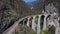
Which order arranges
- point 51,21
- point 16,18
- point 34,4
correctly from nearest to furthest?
point 16,18
point 34,4
point 51,21

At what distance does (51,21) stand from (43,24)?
339mm

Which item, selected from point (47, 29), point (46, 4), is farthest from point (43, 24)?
point (46, 4)

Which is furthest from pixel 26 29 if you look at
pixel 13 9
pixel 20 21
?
pixel 13 9

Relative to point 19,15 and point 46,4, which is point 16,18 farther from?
point 46,4

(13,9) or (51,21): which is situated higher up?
(13,9)

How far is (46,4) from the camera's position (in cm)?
480

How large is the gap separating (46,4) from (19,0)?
922mm

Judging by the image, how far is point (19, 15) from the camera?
13.6 feet

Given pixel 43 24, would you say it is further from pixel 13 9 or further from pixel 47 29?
pixel 13 9

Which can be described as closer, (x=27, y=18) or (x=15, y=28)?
(x=15, y=28)

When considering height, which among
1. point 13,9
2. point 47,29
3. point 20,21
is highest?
point 13,9

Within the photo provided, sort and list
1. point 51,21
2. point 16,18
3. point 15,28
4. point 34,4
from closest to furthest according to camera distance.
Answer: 1. point 15,28
2. point 16,18
3. point 34,4
4. point 51,21

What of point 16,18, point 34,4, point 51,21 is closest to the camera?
point 16,18

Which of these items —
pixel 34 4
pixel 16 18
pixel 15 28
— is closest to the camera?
pixel 15 28
